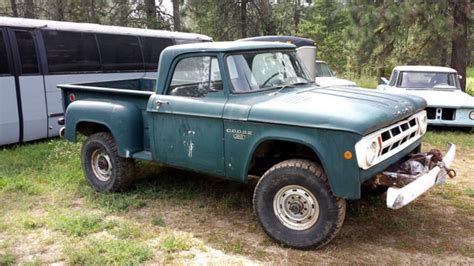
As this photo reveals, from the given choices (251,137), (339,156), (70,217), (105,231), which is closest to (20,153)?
(70,217)

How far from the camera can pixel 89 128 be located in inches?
240

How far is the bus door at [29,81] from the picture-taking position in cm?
824

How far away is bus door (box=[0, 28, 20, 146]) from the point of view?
26.3ft

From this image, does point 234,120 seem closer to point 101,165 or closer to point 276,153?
point 276,153

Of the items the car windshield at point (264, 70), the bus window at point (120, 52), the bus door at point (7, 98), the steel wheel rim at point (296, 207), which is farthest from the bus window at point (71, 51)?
the steel wheel rim at point (296, 207)

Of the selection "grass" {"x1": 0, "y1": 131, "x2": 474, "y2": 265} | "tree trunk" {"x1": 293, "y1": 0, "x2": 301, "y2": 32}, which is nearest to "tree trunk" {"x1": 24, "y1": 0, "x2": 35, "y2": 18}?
"grass" {"x1": 0, "y1": 131, "x2": 474, "y2": 265}

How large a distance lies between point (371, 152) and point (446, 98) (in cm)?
623

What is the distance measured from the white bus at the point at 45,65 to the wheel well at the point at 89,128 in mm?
2912

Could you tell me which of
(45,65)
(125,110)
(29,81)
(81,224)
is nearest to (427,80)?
(125,110)

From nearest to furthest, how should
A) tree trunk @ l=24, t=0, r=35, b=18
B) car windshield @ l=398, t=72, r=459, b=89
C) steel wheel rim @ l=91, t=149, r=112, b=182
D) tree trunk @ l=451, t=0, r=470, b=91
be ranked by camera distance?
steel wheel rim @ l=91, t=149, r=112, b=182
car windshield @ l=398, t=72, r=459, b=89
tree trunk @ l=451, t=0, r=470, b=91
tree trunk @ l=24, t=0, r=35, b=18

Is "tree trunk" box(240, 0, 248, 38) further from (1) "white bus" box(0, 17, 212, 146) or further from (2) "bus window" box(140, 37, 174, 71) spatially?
(1) "white bus" box(0, 17, 212, 146)

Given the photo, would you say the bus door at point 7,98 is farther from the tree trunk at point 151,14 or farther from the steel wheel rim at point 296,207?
the tree trunk at point 151,14

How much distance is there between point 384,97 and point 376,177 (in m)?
0.94

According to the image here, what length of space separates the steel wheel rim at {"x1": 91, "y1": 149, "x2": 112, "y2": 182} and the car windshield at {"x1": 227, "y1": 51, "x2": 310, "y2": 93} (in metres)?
2.23
